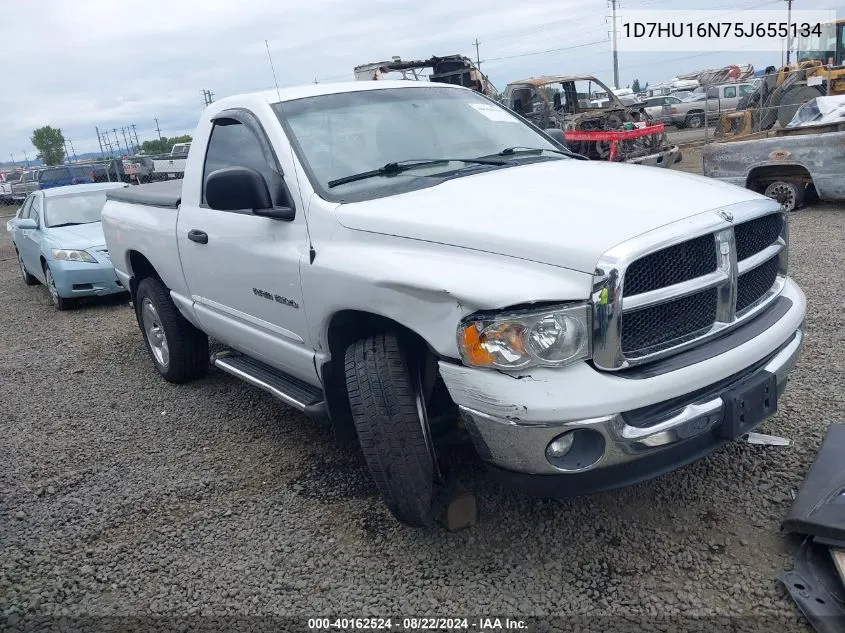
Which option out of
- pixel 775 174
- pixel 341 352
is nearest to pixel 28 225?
pixel 341 352

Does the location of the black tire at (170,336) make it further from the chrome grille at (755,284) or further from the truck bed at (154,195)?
the chrome grille at (755,284)

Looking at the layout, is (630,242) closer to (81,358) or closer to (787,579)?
(787,579)

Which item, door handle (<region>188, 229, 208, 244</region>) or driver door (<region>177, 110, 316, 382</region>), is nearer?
driver door (<region>177, 110, 316, 382</region>)

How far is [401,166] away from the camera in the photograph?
3.53 metres

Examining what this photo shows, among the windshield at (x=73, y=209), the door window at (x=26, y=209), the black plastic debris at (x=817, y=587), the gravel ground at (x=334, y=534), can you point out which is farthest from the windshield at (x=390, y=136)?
the door window at (x=26, y=209)

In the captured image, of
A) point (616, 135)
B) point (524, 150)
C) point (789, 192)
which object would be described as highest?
point (524, 150)

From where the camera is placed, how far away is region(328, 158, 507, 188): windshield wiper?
3449 millimetres

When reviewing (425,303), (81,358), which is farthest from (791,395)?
(81,358)

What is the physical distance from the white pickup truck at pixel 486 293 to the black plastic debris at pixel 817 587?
0.53 metres

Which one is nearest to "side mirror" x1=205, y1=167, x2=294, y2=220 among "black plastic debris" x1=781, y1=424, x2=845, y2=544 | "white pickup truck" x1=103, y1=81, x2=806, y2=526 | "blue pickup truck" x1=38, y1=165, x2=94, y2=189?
"white pickup truck" x1=103, y1=81, x2=806, y2=526

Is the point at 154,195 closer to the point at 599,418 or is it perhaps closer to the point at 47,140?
the point at 599,418

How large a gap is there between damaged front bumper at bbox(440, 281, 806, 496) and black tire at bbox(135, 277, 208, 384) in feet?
10.4

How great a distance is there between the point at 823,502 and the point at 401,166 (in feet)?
7.73

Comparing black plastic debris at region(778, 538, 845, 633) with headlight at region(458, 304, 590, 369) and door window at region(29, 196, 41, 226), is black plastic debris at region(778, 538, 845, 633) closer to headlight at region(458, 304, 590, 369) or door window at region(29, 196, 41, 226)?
headlight at region(458, 304, 590, 369)
